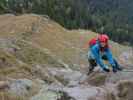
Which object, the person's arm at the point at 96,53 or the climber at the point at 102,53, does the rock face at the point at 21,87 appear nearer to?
the climber at the point at 102,53

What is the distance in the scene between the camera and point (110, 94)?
1023cm

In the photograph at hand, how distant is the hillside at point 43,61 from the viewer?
34.7 ft

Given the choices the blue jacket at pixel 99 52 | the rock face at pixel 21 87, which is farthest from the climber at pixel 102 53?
the rock face at pixel 21 87

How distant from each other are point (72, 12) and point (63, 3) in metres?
3.52

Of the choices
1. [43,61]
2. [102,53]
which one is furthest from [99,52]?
[43,61]

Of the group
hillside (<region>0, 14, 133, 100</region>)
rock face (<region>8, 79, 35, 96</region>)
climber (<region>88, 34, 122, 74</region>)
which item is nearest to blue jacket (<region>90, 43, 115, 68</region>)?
climber (<region>88, 34, 122, 74</region>)

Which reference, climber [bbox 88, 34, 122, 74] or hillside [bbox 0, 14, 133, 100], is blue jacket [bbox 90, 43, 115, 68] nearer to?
climber [bbox 88, 34, 122, 74]

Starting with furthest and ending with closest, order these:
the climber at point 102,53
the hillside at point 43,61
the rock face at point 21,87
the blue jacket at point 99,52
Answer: the blue jacket at point 99,52 → the climber at point 102,53 → the hillside at point 43,61 → the rock face at point 21,87

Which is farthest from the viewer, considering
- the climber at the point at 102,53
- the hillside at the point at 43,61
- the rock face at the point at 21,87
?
the climber at the point at 102,53

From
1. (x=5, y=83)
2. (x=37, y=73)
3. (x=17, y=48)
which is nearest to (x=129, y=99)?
(x=5, y=83)

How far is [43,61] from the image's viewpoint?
59.8 feet

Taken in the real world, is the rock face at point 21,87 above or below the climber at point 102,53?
above

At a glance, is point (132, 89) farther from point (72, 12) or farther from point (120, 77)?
point (72, 12)

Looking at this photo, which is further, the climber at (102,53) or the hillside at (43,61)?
the climber at (102,53)
